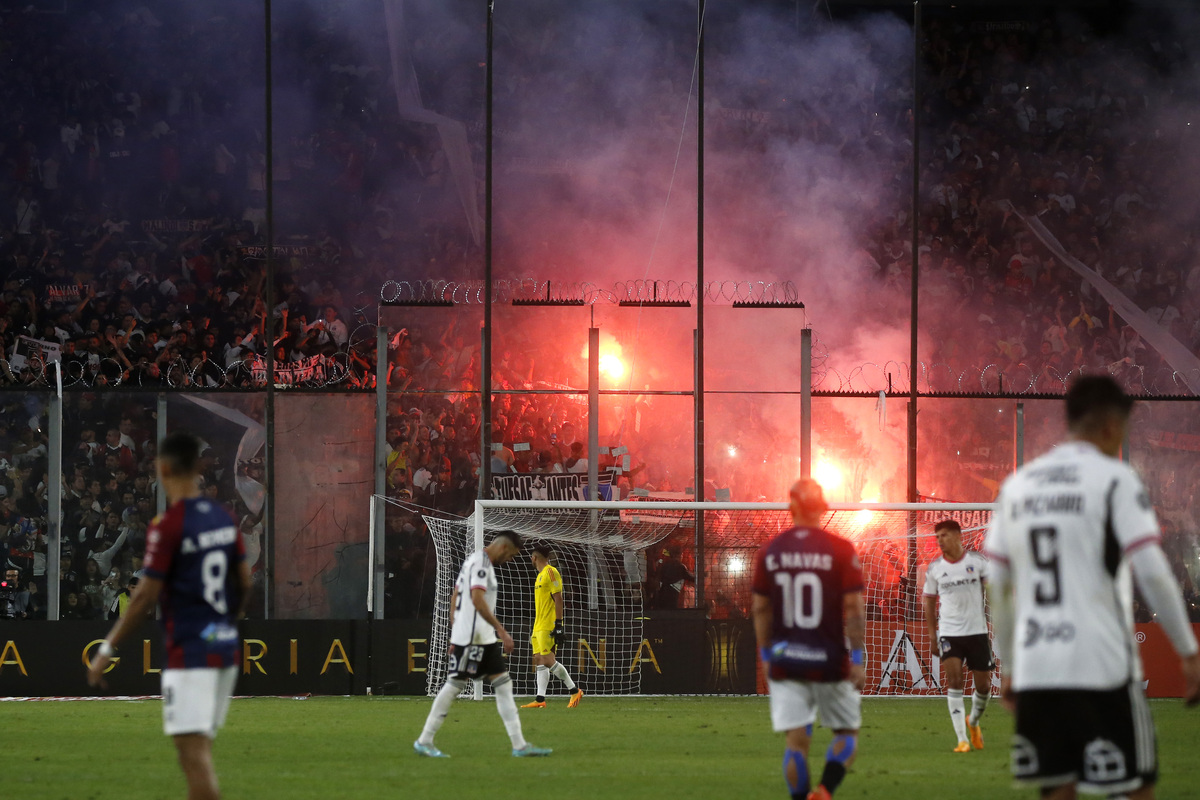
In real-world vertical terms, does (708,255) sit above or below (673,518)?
above

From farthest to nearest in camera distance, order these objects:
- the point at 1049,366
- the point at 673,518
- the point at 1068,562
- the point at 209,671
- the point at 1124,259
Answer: the point at 1124,259 < the point at 1049,366 < the point at 673,518 < the point at 209,671 < the point at 1068,562

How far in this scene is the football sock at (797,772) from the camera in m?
6.88

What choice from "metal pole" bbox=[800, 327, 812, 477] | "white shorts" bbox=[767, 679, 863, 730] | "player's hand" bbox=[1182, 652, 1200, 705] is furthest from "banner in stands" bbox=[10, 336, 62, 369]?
"player's hand" bbox=[1182, 652, 1200, 705]

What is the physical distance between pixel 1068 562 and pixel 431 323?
49.9 ft

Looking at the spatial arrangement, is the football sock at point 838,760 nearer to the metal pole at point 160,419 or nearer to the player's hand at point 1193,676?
the player's hand at point 1193,676

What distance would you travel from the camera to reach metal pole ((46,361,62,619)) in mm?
17109

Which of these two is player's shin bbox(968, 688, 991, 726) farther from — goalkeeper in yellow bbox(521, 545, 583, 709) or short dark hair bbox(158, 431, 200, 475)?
short dark hair bbox(158, 431, 200, 475)

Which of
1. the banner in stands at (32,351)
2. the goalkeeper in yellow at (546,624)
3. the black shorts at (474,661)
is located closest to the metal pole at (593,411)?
the goalkeeper in yellow at (546,624)

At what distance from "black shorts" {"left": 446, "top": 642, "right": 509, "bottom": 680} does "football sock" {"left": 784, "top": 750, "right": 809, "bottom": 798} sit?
14.1 ft

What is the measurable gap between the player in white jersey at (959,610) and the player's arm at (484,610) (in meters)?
3.73

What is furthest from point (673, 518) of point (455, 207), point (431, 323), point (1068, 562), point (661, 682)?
point (1068, 562)

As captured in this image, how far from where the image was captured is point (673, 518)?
18.3m

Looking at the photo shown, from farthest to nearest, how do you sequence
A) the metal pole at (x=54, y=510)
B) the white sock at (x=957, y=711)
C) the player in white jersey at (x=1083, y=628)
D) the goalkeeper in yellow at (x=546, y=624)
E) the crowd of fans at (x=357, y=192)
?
1. the crowd of fans at (x=357, y=192)
2. the metal pole at (x=54, y=510)
3. the goalkeeper in yellow at (x=546, y=624)
4. the white sock at (x=957, y=711)
5. the player in white jersey at (x=1083, y=628)

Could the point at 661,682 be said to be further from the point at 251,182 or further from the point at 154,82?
the point at 154,82
